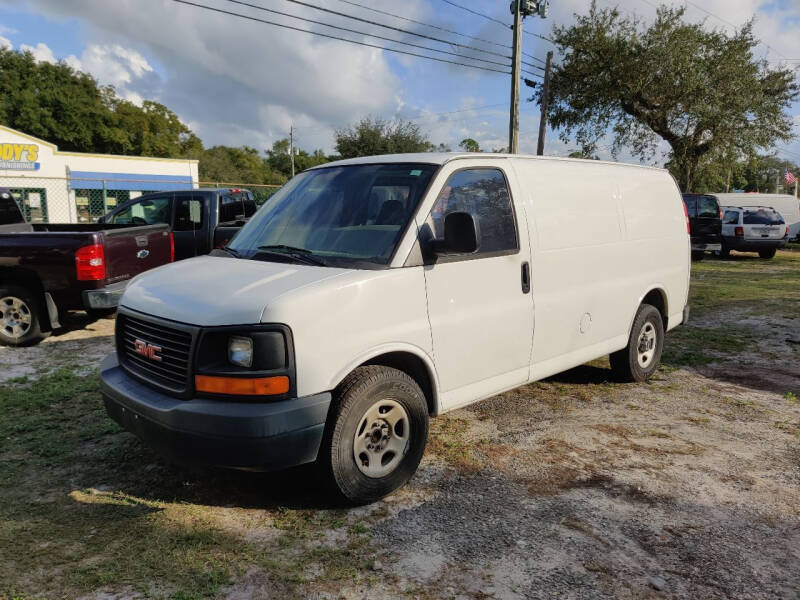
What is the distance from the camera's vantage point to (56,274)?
22.2 ft

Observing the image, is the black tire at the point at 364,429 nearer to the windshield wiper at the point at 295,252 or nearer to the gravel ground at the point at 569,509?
the gravel ground at the point at 569,509

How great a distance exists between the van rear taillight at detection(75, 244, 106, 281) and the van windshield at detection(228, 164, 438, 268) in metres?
3.22

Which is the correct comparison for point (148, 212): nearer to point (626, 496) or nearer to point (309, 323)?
point (309, 323)

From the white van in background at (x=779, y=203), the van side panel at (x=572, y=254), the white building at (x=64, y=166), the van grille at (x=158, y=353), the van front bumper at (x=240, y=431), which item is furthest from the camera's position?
the white building at (x=64, y=166)

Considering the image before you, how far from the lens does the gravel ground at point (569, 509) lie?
2.73 meters

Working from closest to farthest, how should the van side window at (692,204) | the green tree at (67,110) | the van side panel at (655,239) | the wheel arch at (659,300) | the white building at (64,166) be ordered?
the van side panel at (655,239), the wheel arch at (659,300), the van side window at (692,204), the white building at (64,166), the green tree at (67,110)

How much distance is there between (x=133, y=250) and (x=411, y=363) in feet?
16.7

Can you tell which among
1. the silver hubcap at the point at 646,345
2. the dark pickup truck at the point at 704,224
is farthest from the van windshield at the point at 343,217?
the dark pickup truck at the point at 704,224

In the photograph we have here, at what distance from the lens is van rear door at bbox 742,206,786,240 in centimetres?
1952

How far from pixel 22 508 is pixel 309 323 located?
206cm

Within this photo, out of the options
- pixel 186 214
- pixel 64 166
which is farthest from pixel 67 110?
pixel 186 214

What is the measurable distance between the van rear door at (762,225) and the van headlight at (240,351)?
21.0 meters

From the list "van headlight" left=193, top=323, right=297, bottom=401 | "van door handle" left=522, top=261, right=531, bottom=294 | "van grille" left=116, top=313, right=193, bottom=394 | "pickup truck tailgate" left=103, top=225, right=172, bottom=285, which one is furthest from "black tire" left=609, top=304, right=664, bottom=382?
"pickup truck tailgate" left=103, top=225, right=172, bottom=285

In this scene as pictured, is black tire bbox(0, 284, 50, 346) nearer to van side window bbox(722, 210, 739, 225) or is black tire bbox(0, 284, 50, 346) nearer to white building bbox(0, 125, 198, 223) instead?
van side window bbox(722, 210, 739, 225)
